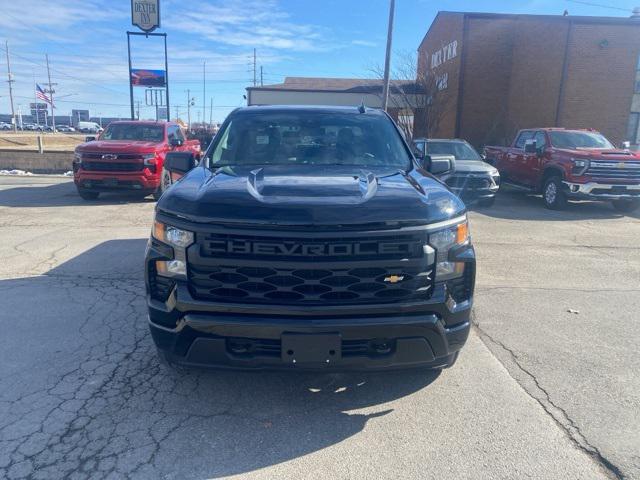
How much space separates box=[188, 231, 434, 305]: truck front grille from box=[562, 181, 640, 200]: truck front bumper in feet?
32.4

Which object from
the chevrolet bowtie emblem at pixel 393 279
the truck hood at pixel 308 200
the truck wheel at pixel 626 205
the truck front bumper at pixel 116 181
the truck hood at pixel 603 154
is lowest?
the truck wheel at pixel 626 205

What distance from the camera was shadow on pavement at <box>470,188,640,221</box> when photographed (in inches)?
431

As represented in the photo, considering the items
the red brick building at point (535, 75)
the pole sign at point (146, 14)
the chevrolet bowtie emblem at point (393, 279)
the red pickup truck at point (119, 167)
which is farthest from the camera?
the red brick building at point (535, 75)

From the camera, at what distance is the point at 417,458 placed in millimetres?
2646

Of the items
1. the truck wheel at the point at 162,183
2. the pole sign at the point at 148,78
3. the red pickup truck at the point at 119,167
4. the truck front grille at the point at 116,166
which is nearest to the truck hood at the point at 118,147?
the red pickup truck at the point at 119,167

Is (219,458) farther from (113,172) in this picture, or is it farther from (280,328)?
(113,172)

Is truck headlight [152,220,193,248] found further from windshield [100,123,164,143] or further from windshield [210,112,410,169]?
windshield [100,123,164,143]

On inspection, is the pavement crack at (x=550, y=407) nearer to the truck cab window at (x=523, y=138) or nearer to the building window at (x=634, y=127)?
the truck cab window at (x=523, y=138)

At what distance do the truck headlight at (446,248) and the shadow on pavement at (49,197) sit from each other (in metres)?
10.2

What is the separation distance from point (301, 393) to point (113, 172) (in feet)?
30.1

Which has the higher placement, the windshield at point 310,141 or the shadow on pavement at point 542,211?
the windshield at point 310,141

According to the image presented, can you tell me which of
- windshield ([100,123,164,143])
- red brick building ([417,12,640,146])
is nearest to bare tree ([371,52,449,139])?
red brick building ([417,12,640,146])

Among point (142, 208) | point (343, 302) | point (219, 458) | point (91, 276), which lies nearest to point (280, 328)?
point (343, 302)

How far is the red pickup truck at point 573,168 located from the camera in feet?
35.6
